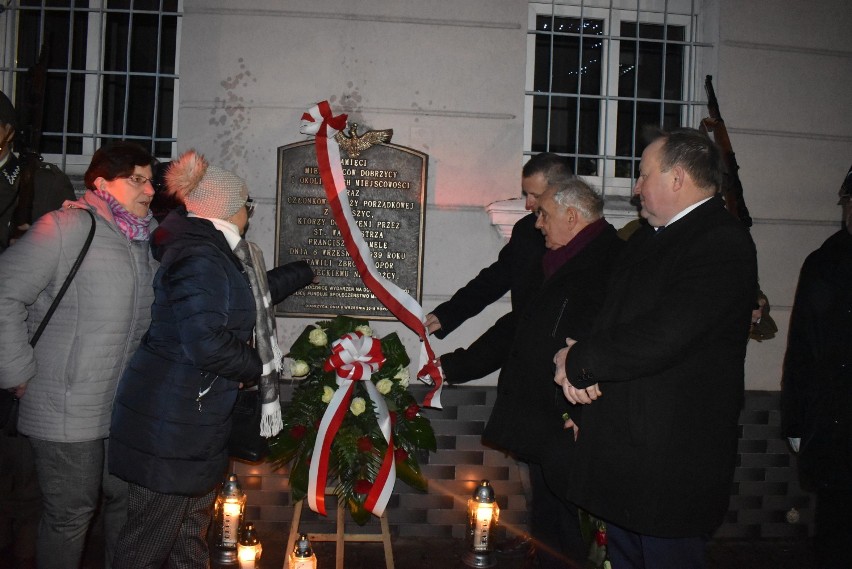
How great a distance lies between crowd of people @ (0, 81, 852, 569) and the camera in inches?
106

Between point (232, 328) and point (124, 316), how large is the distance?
0.49 meters

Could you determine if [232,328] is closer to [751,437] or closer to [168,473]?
[168,473]

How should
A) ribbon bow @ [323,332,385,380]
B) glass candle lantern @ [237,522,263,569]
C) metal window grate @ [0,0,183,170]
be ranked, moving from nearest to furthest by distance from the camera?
glass candle lantern @ [237,522,263,569] < ribbon bow @ [323,332,385,380] < metal window grate @ [0,0,183,170]

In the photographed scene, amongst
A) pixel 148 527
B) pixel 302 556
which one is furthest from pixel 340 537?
pixel 148 527

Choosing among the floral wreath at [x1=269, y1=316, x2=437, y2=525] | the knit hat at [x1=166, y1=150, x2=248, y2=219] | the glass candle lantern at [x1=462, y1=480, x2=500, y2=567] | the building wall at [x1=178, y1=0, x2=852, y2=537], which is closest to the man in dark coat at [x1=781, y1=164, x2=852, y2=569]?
the building wall at [x1=178, y1=0, x2=852, y2=537]

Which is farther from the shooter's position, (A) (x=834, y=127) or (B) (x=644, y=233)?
(A) (x=834, y=127)

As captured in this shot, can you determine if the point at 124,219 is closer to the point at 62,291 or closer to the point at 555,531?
the point at 62,291

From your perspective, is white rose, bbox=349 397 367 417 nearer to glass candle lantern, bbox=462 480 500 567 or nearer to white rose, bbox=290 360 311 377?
white rose, bbox=290 360 311 377

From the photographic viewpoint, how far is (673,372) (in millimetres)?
2707

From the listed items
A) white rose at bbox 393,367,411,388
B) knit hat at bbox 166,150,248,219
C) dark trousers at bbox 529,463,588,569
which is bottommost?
dark trousers at bbox 529,463,588,569

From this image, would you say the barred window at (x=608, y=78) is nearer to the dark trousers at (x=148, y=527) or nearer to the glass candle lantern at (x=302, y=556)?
the glass candle lantern at (x=302, y=556)

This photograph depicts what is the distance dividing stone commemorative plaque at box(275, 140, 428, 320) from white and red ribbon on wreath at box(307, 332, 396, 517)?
0.72 m

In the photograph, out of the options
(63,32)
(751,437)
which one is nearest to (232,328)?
(63,32)

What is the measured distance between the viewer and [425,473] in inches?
194
